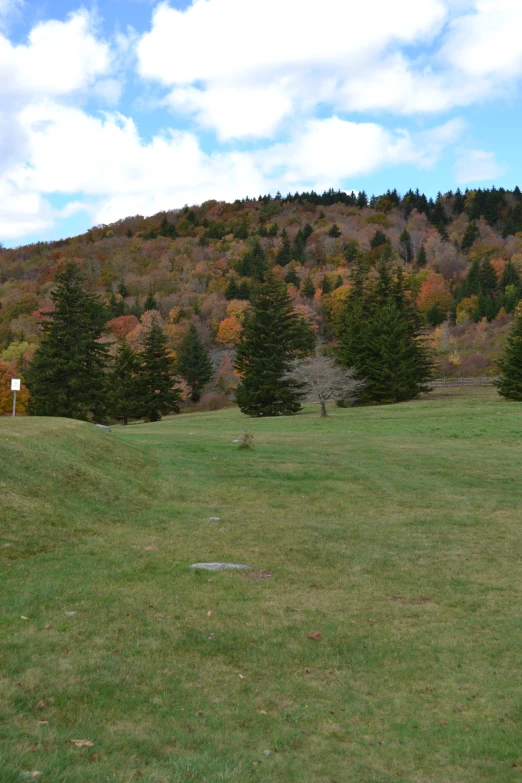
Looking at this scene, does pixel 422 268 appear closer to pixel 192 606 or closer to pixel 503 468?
pixel 503 468

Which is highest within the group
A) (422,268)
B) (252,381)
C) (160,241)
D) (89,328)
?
(160,241)

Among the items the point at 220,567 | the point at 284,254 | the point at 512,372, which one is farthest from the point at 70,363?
the point at 284,254

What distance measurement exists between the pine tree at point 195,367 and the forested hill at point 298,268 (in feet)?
22.2

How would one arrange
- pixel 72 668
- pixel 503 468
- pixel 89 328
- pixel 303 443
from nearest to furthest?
pixel 72 668 → pixel 503 468 → pixel 303 443 → pixel 89 328

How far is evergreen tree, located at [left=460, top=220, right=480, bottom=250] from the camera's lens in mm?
147875

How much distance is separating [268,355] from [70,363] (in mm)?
18039

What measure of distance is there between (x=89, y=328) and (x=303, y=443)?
1013 inches

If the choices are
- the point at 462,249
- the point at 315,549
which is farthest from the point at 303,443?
the point at 462,249

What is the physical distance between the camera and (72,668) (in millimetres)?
6508

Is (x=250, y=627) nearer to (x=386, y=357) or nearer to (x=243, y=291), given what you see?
(x=386, y=357)

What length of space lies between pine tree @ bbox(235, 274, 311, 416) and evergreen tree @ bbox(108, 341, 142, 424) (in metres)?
10.2

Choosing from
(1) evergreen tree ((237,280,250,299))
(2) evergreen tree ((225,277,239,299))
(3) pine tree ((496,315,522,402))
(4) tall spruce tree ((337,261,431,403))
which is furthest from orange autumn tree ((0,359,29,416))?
(2) evergreen tree ((225,277,239,299))

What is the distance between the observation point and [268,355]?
56.1 m

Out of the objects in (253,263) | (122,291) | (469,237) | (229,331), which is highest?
(469,237)
